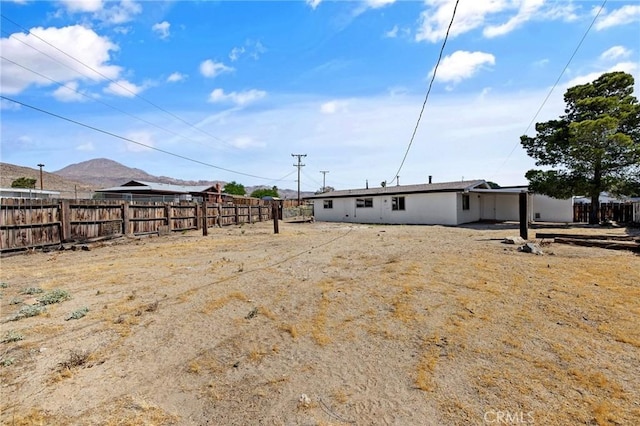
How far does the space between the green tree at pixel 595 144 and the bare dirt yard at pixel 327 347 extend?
14386mm

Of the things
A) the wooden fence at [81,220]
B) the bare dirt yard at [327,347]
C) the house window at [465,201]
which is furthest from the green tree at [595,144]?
the wooden fence at [81,220]

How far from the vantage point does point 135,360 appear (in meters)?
3.43

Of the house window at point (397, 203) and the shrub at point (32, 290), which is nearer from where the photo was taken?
the shrub at point (32, 290)

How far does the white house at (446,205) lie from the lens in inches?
872

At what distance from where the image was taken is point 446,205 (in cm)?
2206

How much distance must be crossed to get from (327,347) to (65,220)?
39.3ft

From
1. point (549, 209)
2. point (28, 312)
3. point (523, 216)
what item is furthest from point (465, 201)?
point (28, 312)

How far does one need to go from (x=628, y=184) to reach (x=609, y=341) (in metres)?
20.4

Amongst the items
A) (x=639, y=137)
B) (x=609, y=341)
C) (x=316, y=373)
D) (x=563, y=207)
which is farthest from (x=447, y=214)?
(x=316, y=373)

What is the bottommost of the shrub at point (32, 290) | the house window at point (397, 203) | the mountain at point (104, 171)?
the shrub at point (32, 290)

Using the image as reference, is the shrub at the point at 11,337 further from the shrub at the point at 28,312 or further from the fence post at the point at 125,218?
the fence post at the point at 125,218

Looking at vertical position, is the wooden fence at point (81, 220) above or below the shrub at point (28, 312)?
above

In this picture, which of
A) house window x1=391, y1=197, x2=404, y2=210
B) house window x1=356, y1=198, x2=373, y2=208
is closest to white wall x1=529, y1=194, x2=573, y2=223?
house window x1=391, y1=197, x2=404, y2=210

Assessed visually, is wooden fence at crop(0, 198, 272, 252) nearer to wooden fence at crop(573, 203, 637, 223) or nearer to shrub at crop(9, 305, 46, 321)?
shrub at crop(9, 305, 46, 321)
